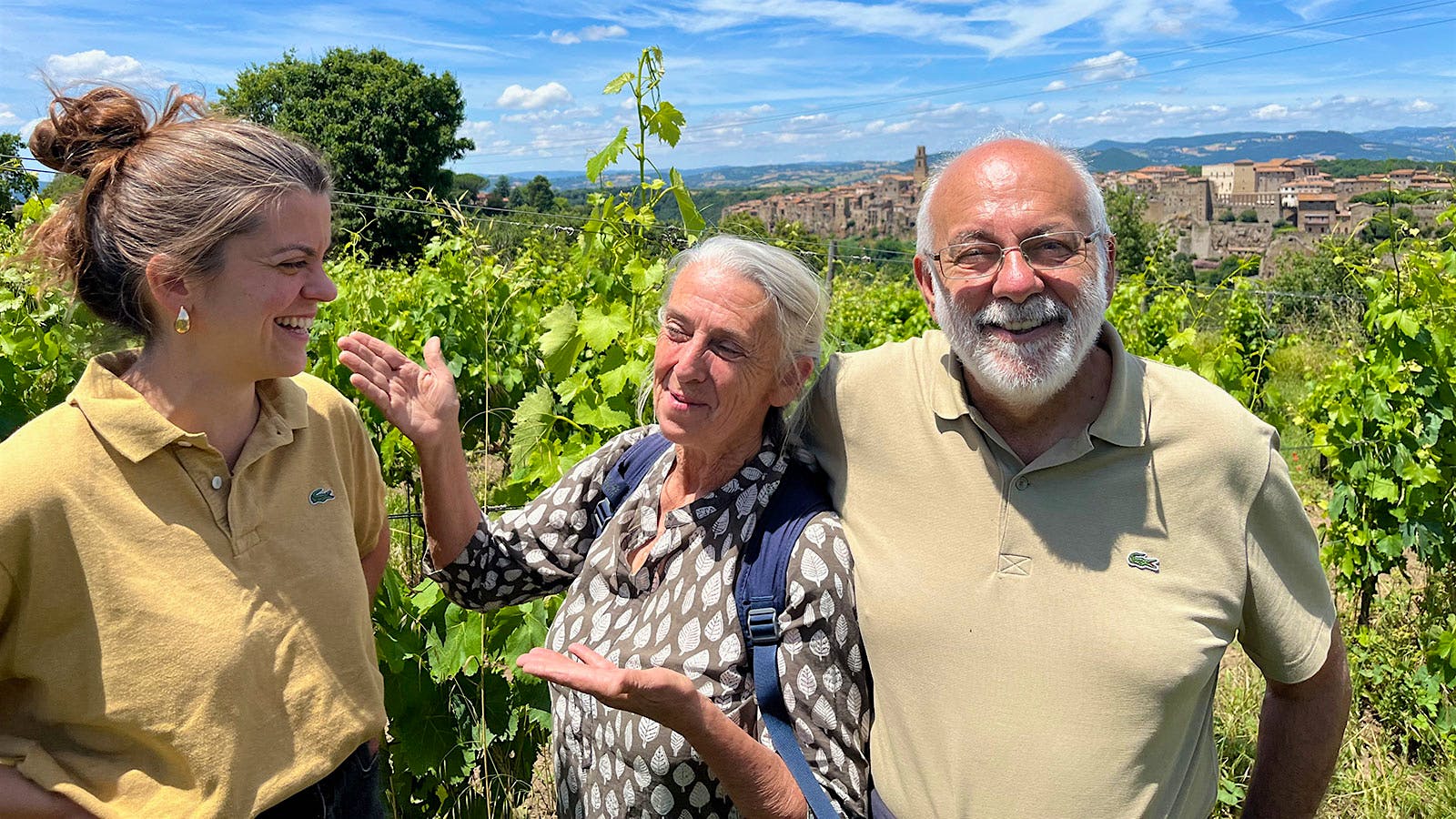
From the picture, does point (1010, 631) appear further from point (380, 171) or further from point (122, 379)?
point (380, 171)

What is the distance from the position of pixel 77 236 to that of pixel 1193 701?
1994 millimetres

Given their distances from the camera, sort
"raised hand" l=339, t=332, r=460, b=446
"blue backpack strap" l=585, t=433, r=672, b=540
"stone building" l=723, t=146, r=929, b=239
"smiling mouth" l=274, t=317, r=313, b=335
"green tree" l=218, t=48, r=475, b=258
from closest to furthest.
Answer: "smiling mouth" l=274, t=317, r=313, b=335
"raised hand" l=339, t=332, r=460, b=446
"blue backpack strap" l=585, t=433, r=672, b=540
"green tree" l=218, t=48, r=475, b=258
"stone building" l=723, t=146, r=929, b=239

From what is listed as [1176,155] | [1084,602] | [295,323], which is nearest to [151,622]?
[295,323]

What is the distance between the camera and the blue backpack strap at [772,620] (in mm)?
1637

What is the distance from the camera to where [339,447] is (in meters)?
1.96

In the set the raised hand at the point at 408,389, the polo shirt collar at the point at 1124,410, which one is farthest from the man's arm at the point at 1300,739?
the raised hand at the point at 408,389

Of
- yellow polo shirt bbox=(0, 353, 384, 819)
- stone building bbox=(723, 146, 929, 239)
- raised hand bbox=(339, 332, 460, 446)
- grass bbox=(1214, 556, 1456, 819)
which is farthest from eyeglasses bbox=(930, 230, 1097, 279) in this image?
stone building bbox=(723, 146, 929, 239)

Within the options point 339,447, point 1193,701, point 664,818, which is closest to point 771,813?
point 664,818

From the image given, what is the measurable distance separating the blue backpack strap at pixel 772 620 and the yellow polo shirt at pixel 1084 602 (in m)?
0.15

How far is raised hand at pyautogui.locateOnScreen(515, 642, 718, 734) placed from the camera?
4.86ft

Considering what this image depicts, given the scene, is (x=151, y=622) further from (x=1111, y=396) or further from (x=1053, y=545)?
(x=1111, y=396)

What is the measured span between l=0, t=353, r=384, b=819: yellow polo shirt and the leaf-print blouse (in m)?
0.45

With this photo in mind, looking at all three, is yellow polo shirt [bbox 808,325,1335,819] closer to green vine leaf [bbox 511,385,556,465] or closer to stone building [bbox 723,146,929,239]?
green vine leaf [bbox 511,385,556,465]

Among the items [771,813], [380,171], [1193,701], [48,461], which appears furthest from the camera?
[380,171]
